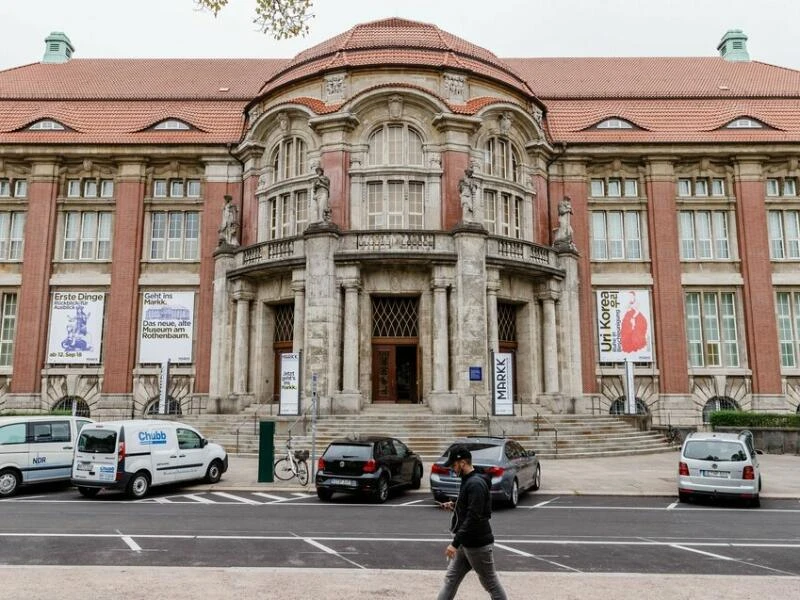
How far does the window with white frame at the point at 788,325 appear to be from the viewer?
96.7ft

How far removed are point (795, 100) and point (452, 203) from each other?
2142 cm

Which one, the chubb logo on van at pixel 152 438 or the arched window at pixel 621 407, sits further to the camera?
the arched window at pixel 621 407

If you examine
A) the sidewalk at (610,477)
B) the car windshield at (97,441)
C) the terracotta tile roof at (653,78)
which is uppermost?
the terracotta tile roof at (653,78)

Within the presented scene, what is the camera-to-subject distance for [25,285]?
2972cm

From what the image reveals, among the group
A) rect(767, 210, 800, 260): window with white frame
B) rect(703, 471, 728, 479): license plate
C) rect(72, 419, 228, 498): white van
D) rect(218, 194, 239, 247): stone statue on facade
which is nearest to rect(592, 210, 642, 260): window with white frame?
rect(767, 210, 800, 260): window with white frame

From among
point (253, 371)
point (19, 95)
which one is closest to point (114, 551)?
point (253, 371)

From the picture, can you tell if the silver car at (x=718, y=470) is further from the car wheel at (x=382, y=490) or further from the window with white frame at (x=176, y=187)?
the window with white frame at (x=176, y=187)

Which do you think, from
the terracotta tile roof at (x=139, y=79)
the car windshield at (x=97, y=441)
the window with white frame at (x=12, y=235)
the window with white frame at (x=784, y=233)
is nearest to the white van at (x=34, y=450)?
the car windshield at (x=97, y=441)

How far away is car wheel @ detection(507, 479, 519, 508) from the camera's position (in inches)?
497

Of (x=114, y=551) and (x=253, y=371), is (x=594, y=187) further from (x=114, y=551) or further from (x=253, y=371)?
(x=114, y=551)

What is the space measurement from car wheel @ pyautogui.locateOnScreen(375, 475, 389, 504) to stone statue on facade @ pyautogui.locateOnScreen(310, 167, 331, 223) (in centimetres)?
1346

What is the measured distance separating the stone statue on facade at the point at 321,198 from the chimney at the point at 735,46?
30.6 m

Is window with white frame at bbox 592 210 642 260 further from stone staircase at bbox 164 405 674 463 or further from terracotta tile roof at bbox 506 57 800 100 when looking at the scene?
stone staircase at bbox 164 405 674 463

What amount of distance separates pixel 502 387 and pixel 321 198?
10.2 metres
